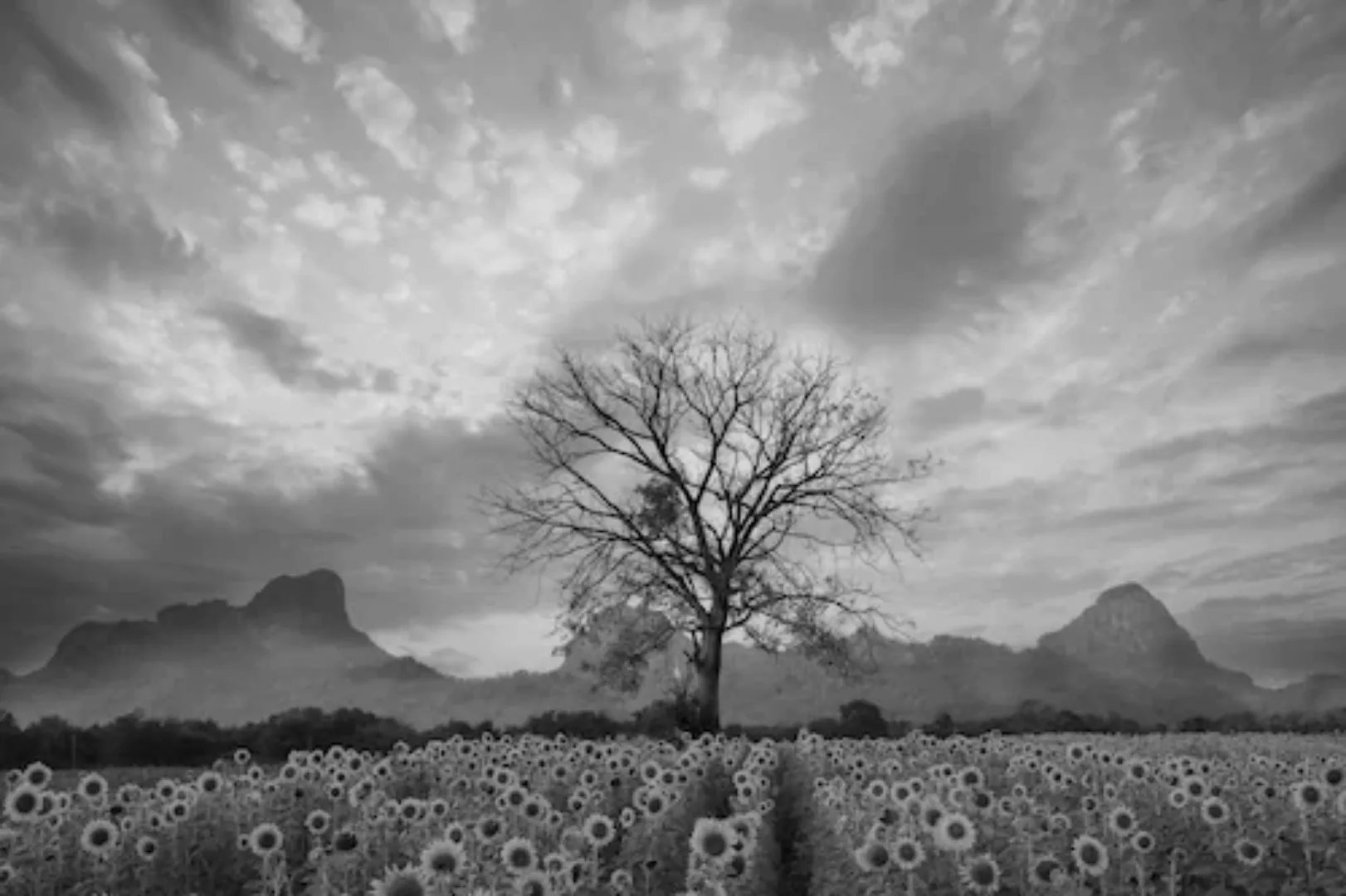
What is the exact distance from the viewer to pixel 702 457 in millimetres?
31469

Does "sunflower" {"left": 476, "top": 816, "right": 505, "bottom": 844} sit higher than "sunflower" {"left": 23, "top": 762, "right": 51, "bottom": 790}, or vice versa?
"sunflower" {"left": 23, "top": 762, "right": 51, "bottom": 790}

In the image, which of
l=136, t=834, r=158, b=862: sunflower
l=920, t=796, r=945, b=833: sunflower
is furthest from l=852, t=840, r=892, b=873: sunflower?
l=136, t=834, r=158, b=862: sunflower

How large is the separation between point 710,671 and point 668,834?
19892mm

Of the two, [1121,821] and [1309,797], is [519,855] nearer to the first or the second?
[1121,821]

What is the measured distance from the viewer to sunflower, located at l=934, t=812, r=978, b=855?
6574 mm

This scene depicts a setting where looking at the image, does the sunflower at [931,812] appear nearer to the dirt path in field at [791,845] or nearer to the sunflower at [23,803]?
the dirt path in field at [791,845]

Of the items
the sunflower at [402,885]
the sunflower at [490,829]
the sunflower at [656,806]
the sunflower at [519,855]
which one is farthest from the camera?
the sunflower at [656,806]

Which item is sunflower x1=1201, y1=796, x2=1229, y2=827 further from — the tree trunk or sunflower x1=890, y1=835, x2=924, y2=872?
the tree trunk

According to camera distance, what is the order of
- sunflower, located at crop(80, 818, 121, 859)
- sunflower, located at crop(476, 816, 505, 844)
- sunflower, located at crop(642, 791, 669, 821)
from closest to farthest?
sunflower, located at crop(476, 816, 505, 844) < sunflower, located at crop(80, 818, 121, 859) < sunflower, located at crop(642, 791, 669, 821)

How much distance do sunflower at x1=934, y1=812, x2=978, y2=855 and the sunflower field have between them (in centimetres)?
3

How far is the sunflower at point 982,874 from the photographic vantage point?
6.27 m

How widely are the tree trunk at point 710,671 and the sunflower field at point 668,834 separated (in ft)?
49.2

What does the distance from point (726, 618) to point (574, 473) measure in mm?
6569

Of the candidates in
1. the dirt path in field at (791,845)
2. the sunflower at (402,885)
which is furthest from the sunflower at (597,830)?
the dirt path in field at (791,845)
